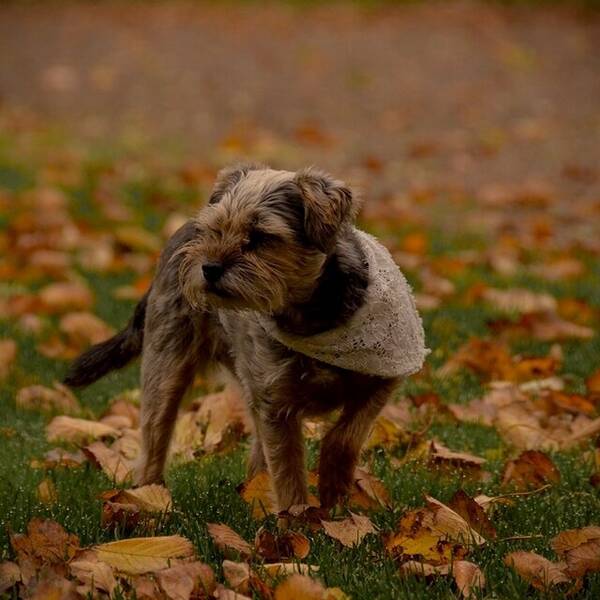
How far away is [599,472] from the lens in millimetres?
4312

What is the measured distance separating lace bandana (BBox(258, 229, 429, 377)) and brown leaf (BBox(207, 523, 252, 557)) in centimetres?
63

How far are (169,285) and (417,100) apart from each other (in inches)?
486

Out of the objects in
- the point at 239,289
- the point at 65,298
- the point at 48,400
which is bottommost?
the point at 65,298

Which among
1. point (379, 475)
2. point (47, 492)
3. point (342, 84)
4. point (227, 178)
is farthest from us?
point (342, 84)

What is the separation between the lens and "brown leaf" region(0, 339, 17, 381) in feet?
19.0

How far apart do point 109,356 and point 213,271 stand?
1.34 m

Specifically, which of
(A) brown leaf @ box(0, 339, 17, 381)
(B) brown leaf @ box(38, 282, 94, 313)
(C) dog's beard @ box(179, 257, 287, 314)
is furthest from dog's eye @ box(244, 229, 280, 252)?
(B) brown leaf @ box(38, 282, 94, 313)

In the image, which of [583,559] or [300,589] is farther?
[583,559]

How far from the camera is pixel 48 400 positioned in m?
5.39

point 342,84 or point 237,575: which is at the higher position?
point 237,575

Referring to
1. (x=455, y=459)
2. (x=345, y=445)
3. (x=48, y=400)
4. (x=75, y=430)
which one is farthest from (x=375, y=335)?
(x=48, y=400)

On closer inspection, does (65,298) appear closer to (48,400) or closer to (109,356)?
(48,400)

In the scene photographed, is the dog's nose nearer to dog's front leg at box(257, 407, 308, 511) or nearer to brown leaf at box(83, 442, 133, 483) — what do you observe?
dog's front leg at box(257, 407, 308, 511)

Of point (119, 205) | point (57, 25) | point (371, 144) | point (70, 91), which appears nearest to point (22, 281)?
point (119, 205)
